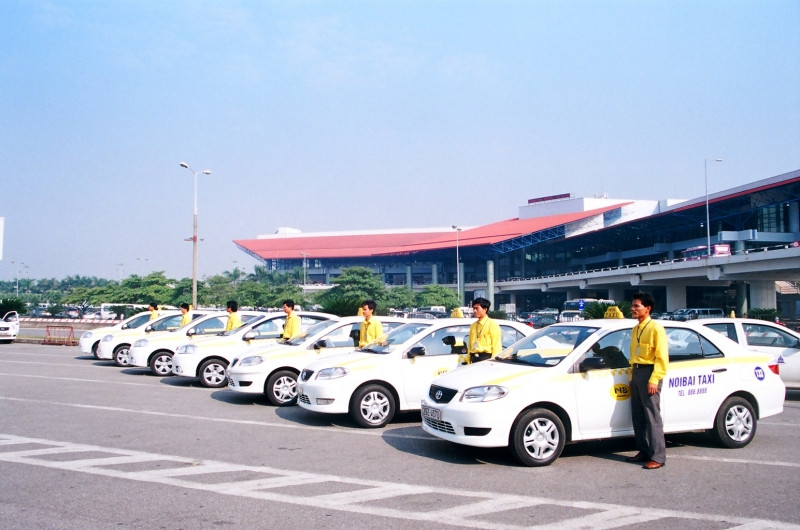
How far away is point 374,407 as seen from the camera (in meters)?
9.31

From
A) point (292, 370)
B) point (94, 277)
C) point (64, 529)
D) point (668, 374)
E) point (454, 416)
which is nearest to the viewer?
point (64, 529)

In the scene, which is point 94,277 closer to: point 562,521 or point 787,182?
point 787,182

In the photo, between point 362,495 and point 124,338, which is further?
point 124,338

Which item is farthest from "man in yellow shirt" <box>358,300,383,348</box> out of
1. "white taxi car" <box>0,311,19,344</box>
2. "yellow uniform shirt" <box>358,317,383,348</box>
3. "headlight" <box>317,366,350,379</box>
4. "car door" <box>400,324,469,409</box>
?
"white taxi car" <box>0,311,19,344</box>

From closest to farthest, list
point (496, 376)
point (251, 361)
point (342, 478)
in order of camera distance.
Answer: point (342, 478) → point (496, 376) → point (251, 361)

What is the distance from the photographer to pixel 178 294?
188 ft

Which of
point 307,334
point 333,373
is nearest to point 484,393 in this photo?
point 333,373

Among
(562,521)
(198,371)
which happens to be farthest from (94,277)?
(562,521)

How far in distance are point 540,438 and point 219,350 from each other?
8.31 meters

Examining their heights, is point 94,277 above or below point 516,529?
above

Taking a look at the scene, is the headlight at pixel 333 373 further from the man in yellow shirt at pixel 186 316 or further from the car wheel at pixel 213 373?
the man in yellow shirt at pixel 186 316

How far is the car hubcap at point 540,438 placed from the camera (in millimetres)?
6990

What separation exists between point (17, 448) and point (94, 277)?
548ft

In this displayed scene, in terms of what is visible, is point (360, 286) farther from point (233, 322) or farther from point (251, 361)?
point (251, 361)
